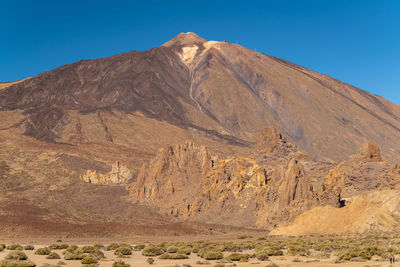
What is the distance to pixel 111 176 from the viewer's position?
125875mm

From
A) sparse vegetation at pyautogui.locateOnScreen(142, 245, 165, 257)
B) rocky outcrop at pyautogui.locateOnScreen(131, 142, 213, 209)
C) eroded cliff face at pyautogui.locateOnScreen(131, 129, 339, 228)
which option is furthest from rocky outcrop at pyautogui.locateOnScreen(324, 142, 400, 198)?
sparse vegetation at pyautogui.locateOnScreen(142, 245, 165, 257)

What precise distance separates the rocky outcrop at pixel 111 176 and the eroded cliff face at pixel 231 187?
25.6m

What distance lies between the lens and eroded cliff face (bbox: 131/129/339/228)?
64.9 meters

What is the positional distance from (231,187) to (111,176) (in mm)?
57125

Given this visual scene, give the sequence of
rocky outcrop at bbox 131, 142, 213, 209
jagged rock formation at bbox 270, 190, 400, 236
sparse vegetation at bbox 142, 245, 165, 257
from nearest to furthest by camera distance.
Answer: sparse vegetation at bbox 142, 245, 165, 257
jagged rock formation at bbox 270, 190, 400, 236
rocky outcrop at bbox 131, 142, 213, 209

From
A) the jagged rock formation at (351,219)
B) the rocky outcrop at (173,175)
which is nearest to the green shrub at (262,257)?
the jagged rock formation at (351,219)

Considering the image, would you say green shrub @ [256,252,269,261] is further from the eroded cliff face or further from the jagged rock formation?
the eroded cliff face

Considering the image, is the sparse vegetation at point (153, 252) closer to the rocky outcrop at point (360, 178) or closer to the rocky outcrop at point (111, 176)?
the rocky outcrop at point (360, 178)

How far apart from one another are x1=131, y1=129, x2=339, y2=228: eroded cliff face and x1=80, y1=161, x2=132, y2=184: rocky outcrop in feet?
84.0

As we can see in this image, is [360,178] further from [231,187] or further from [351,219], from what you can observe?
[351,219]

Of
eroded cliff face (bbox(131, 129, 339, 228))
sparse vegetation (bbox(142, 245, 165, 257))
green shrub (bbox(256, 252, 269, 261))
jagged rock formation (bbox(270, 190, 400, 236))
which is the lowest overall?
sparse vegetation (bbox(142, 245, 165, 257))

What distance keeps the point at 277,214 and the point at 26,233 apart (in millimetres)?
31084

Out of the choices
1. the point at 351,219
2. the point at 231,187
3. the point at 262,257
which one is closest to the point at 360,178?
the point at 231,187

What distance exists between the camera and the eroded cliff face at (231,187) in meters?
64.9
